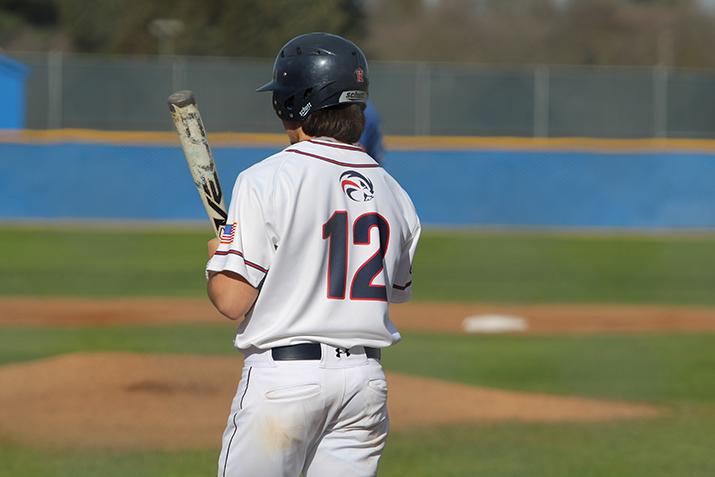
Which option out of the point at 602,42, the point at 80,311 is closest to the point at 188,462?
the point at 80,311

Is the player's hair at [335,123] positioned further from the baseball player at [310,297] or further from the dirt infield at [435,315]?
the dirt infield at [435,315]

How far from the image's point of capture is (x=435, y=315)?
12.2m

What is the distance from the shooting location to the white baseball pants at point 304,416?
Result: 9.90 feet

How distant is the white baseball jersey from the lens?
2.99 meters

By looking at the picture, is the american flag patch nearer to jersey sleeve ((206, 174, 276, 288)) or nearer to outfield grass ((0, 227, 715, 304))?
jersey sleeve ((206, 174, 276, 288))

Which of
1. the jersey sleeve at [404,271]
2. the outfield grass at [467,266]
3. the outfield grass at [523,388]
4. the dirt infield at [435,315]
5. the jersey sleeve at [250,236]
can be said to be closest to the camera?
the jersey sleeve at [250,236]

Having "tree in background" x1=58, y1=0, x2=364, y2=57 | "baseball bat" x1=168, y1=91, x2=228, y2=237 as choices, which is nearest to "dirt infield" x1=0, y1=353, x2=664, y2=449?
"baseball bat" x1=168, y1=91, x2=228, y2=237

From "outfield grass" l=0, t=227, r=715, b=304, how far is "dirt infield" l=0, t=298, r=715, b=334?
0.88 meters

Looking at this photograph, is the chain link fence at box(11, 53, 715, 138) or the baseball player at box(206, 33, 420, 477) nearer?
the baseball player at box(206, 33, 420, 477)

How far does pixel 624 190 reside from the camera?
2281 cm

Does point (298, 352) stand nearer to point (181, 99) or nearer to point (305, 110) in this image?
point (305, 110)

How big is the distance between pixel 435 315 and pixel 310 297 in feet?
30.2

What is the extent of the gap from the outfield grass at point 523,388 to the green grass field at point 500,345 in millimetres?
14

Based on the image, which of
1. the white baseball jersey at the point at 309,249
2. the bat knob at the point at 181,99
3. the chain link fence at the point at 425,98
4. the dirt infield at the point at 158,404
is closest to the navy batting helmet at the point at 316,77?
the white baseball jersey at the point at 309,249
